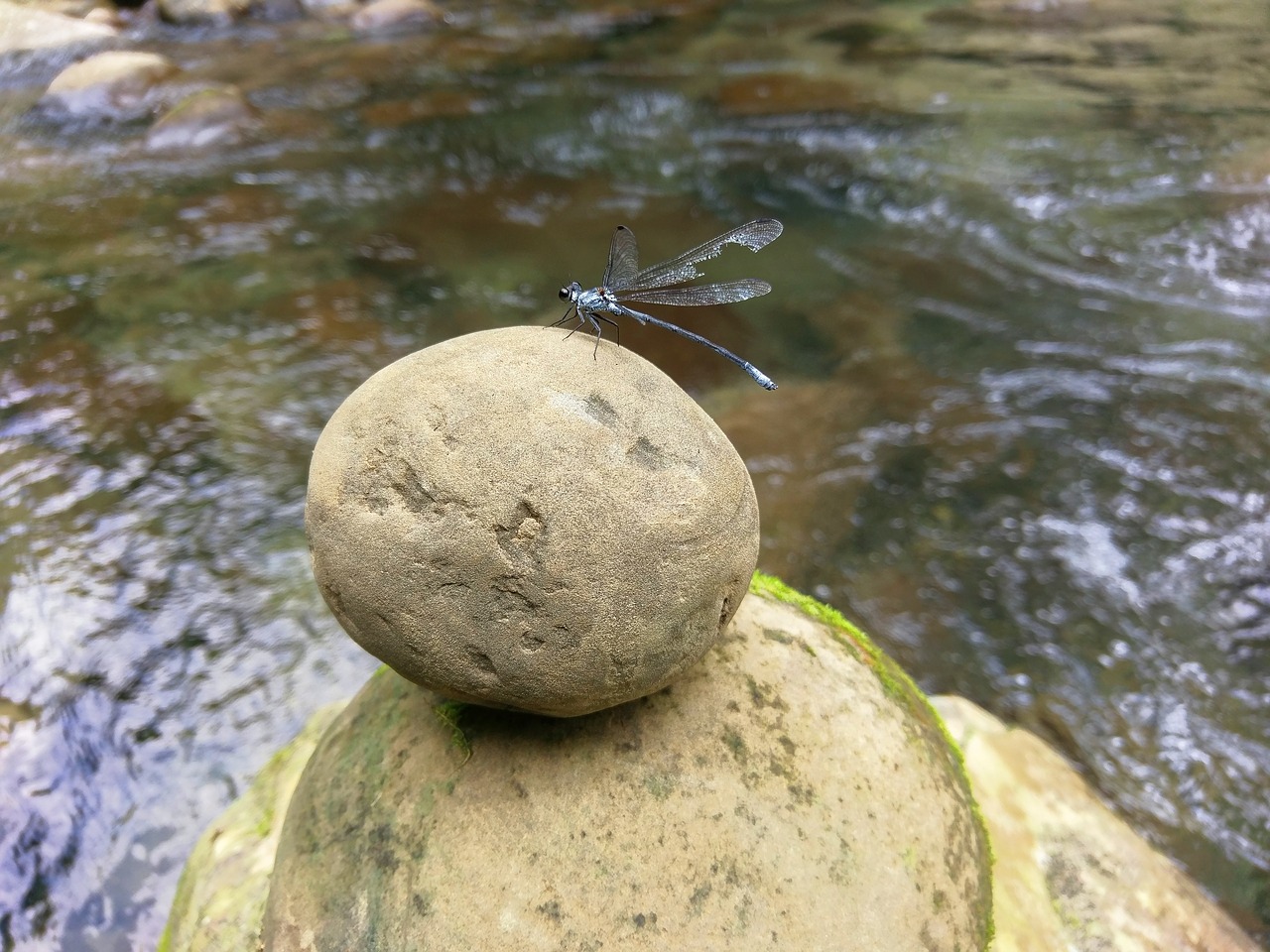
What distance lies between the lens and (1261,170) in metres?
9.45

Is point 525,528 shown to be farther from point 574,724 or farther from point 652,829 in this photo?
point 652,829

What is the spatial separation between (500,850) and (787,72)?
1298 cm

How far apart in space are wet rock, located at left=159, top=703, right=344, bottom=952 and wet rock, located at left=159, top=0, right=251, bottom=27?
51.1 ft

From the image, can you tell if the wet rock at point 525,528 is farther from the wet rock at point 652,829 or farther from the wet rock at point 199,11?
the wet rock at point 199,11

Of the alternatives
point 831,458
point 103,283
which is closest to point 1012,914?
point 831,458

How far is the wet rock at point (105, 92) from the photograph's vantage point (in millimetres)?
11797

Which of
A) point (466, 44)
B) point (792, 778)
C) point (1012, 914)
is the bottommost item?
point (466, 44)

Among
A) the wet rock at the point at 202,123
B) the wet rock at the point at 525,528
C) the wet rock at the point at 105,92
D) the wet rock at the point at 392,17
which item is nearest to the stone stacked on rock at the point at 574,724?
the wet rock at the point at 525,528

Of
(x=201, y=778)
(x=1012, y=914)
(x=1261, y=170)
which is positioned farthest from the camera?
(x=1261, y=170)

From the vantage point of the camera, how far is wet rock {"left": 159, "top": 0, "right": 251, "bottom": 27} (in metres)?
15.3

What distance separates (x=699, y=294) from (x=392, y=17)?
1490 centimetres

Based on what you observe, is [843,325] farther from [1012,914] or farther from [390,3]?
[390,3]

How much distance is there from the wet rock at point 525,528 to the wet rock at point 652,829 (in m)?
0.31

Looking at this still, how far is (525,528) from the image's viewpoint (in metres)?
2.36
